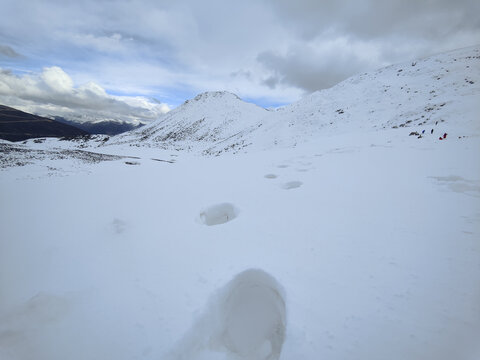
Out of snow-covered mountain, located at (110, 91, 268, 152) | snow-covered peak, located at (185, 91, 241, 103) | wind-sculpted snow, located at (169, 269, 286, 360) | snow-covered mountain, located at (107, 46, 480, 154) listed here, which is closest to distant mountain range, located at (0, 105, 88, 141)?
snow-covered mountain, located at (110, 91, 268, 152)

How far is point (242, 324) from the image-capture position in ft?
11.3

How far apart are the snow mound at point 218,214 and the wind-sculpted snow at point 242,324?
2.78 meters

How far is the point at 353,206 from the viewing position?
547 centimetres

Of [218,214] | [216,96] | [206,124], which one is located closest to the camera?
[218,214]

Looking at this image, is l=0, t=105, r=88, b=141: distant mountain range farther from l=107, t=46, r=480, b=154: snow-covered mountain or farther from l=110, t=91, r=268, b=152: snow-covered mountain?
l=107, t=46, r=480, b=154: snow-covered mountain

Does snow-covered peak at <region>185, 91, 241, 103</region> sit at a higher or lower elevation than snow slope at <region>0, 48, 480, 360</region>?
higher

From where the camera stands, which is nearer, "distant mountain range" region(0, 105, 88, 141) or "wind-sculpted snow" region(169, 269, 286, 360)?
"wind-sculpted snow" region(169, 269, 286, 360)

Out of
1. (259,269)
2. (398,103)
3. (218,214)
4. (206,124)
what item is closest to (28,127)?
(206,124)

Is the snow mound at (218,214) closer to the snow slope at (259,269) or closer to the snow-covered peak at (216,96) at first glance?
the snow slope at (259,269)

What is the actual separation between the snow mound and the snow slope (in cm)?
5

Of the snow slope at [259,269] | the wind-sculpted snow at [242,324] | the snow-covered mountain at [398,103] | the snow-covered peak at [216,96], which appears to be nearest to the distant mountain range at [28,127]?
the snow-covered peak at [216,96]

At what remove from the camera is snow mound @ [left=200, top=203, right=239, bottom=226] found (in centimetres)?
655

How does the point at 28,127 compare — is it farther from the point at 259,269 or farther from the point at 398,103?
the point at 398,103

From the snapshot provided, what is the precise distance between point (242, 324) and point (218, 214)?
384 cm
